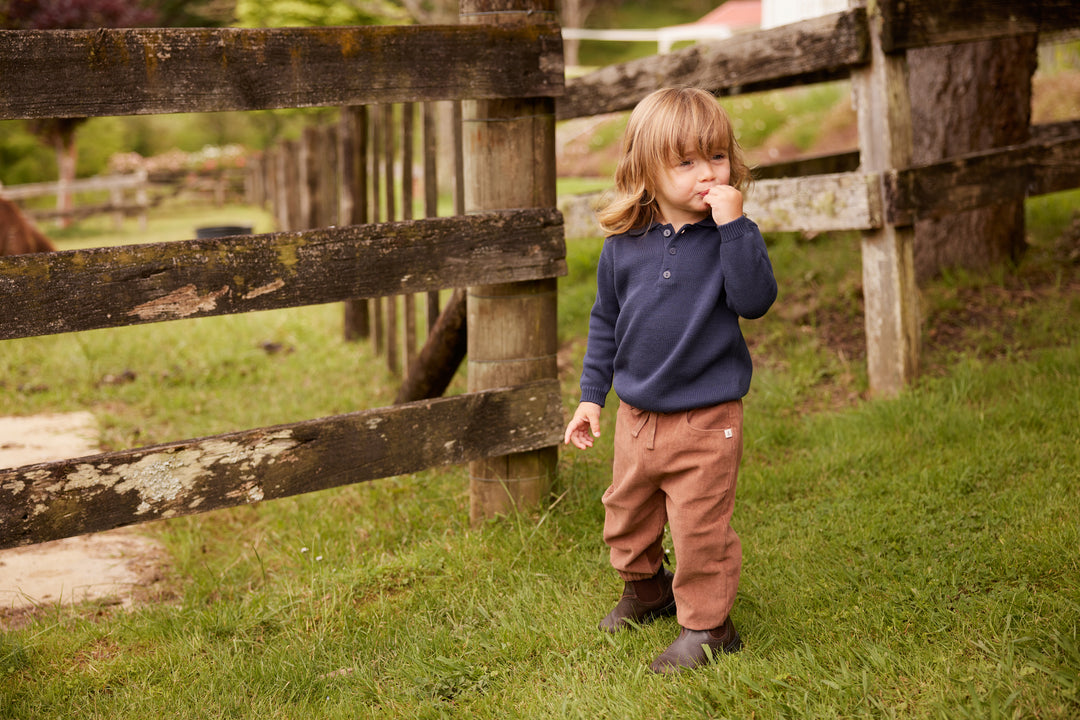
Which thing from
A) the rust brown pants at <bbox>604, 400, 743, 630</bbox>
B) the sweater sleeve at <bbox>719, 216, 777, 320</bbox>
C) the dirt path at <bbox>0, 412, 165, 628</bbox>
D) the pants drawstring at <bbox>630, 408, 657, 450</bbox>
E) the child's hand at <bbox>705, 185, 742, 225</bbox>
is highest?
the child's hand at <bbox>705, 185, 742, 225</bbox>

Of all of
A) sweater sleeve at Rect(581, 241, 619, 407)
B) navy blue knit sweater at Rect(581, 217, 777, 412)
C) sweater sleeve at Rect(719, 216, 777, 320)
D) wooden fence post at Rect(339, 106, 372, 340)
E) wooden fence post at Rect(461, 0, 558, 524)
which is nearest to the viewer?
sweater sleeve at Rect(719, 216, 777, 320)

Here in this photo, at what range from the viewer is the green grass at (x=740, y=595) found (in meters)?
2.26

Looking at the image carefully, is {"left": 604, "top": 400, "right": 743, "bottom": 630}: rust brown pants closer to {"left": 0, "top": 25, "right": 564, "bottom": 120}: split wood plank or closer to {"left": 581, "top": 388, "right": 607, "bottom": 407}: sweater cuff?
{"left": 581, "top": 388, "right": 607, "bottom": 407}: sweater cuff

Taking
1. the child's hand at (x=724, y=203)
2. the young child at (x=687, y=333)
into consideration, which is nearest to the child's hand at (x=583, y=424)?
the young child at (x=687, y=333)

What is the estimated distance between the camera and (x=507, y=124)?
3.14 metres

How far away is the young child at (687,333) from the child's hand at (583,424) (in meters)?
0.11

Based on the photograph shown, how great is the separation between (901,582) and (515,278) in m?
1.57

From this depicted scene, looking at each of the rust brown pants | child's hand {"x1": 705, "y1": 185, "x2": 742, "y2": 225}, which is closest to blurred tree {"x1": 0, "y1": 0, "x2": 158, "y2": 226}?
the rust brown pants

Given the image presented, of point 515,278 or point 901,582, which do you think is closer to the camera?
point 901,582

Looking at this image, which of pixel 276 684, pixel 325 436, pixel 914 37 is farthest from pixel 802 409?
pixel 276 684

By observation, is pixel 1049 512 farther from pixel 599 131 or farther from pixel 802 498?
pixel 599 131

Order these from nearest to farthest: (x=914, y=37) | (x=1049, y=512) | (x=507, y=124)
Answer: (x=1049, y=512) < (x=507, y=124) < (x=914, y=37)

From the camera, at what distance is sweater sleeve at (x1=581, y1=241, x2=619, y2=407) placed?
8.45 ft

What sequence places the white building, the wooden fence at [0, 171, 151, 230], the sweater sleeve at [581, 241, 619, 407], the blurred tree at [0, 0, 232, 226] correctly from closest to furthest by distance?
the sweater sleeve at [581, 241, 619, 407]
the wooden fence at [0, 171, 151, 230]
the white building
the blurred tree at [0, 0, 232, 226]
